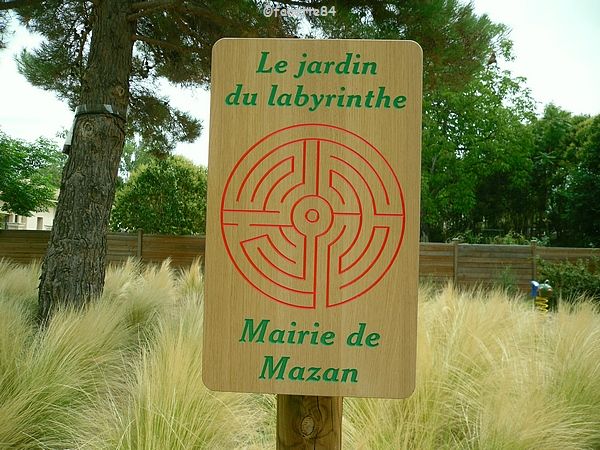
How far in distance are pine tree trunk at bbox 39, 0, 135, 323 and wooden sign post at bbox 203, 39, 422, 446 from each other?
4.72m

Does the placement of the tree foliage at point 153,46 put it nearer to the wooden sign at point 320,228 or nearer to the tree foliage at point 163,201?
the tree foliage at point 163,201

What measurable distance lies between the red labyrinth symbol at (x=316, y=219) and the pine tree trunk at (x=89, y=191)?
4.75 m

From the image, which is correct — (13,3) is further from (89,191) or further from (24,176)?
(24,176)

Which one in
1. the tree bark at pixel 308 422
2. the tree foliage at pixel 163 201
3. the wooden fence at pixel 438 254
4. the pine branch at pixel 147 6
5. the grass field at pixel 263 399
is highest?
the pine branch at pixel 147 6

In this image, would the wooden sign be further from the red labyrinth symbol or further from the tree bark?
the tree bark

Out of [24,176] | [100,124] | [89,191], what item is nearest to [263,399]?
[89,191]

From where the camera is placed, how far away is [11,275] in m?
8.27

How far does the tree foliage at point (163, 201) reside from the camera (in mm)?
15430

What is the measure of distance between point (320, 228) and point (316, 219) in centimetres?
3

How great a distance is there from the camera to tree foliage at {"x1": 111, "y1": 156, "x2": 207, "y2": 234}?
15430mm

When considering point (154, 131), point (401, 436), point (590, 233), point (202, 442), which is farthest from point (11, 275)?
point (590, 233)

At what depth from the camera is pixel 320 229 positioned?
1670mm

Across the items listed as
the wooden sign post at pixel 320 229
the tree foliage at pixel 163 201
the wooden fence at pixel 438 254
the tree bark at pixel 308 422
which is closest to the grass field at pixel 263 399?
the tree bark at pixel 308 422

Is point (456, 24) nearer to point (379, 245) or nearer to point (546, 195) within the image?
point (379, 245)
